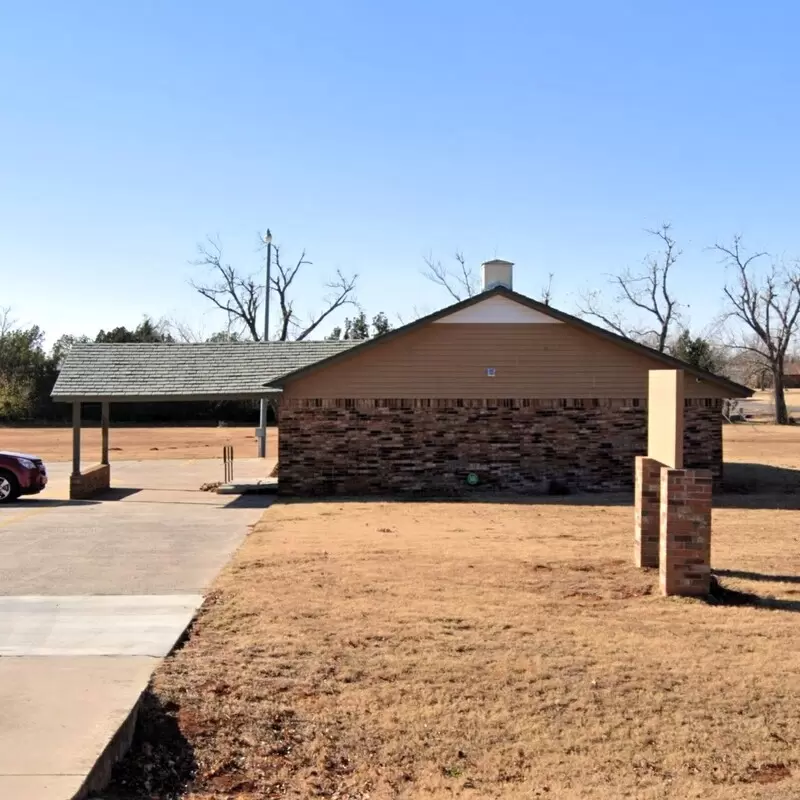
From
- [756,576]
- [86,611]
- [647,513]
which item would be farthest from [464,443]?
[86,611]

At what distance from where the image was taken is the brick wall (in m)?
19.5

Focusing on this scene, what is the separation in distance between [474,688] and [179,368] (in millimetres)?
16643

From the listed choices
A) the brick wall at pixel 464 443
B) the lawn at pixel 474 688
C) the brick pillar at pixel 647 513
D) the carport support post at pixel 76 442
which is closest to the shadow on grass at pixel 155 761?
the lawn at pixel 474 688

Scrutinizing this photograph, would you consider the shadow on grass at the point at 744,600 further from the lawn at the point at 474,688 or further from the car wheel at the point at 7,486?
the car wheel at the point at 7,486

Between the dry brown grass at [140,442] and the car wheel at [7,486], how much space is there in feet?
47.8

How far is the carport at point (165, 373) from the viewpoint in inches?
789

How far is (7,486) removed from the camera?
18438mm

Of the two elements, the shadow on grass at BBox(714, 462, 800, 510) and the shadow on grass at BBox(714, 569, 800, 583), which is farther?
the shadow on grass at BBox(714, 462, 800, 510)

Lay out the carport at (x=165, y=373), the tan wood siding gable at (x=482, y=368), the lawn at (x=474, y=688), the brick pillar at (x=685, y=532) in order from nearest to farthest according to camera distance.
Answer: the lawn at (x=474, y=688) < the brick pillar at (x=685, y=532) < the tan wood siding gable at (x=482, y=368) < the carport at (x=165, y=373)

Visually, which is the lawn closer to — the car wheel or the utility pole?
the car wheel

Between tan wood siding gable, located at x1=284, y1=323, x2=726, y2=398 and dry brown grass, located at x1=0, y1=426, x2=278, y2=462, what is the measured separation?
1615 cm

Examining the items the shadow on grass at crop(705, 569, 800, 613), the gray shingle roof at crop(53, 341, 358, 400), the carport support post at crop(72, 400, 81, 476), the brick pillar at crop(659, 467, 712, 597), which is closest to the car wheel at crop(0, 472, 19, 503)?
the carport support post at crop(72, 400, 81, 476)

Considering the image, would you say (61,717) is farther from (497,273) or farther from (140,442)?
(140,442)

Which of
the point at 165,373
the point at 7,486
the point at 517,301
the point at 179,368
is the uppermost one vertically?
the point at 517,301
